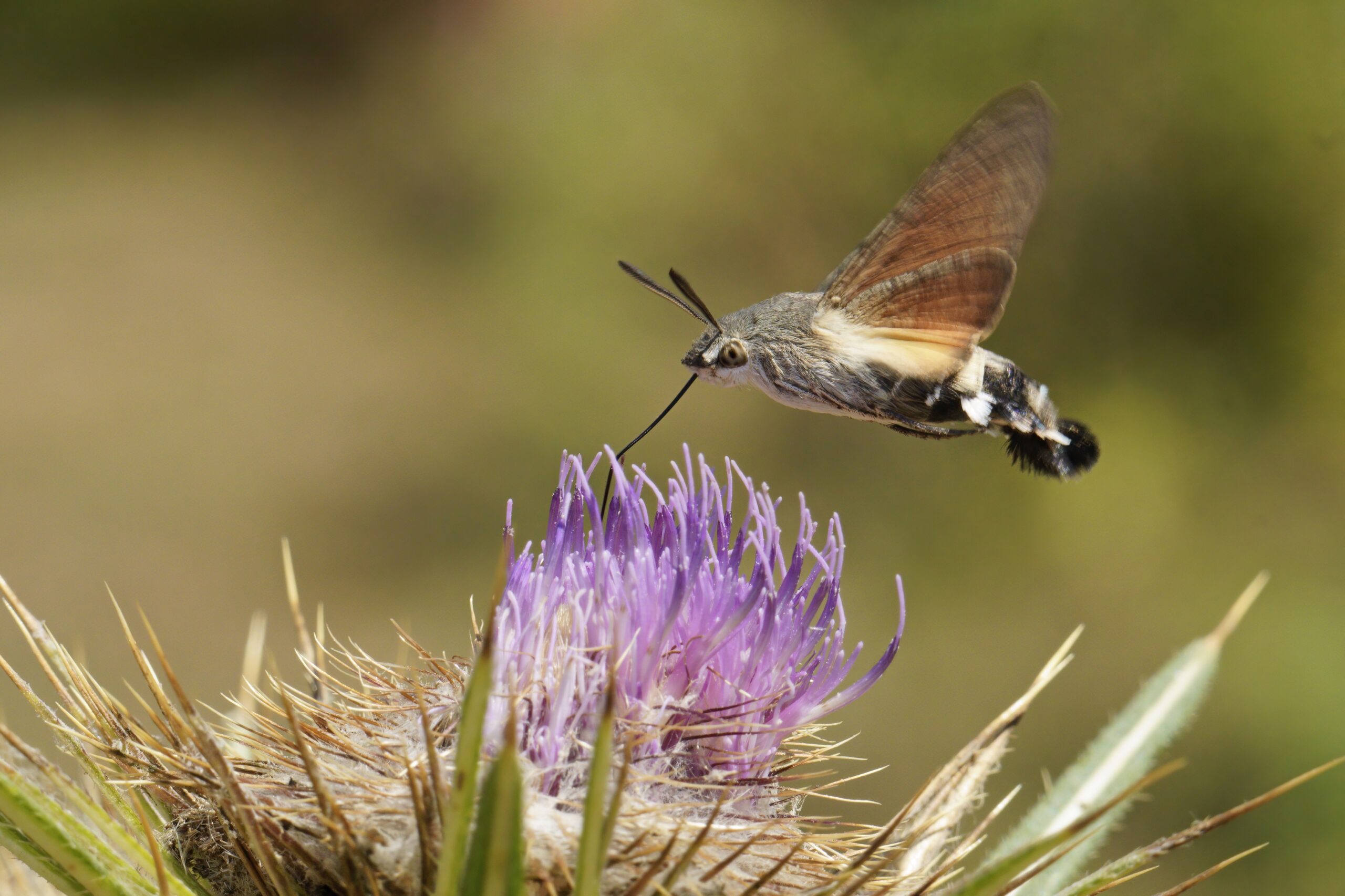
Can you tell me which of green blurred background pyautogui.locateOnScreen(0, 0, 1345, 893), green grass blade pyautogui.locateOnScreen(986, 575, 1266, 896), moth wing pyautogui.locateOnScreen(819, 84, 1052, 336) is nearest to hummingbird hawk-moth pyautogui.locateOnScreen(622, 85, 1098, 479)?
moth wing pyautogui.locateOnScreen(819, 84, 1052, 336)

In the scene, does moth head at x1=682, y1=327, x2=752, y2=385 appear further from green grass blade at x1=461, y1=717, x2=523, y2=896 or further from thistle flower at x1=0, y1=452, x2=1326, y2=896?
green grass blade at x1=461, y1=717, x2=523, y2=896

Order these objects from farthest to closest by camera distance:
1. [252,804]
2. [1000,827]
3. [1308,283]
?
[1308,283] < [1000,827] < [252,804]

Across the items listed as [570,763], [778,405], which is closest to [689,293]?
[570,763]

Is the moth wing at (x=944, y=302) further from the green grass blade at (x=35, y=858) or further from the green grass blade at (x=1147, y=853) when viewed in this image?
the green grass blade at (x=35, y=858)

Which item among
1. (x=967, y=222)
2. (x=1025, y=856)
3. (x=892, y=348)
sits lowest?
(x=1025, y=856)

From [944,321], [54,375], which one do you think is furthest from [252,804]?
[54,375]

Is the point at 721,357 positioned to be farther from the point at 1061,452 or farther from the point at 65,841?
the point at 65,841

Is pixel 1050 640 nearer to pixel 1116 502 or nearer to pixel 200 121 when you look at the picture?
pixel 1116 502

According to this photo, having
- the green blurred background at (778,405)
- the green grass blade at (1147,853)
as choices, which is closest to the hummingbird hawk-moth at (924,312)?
the green grass blade at (1147,853)
